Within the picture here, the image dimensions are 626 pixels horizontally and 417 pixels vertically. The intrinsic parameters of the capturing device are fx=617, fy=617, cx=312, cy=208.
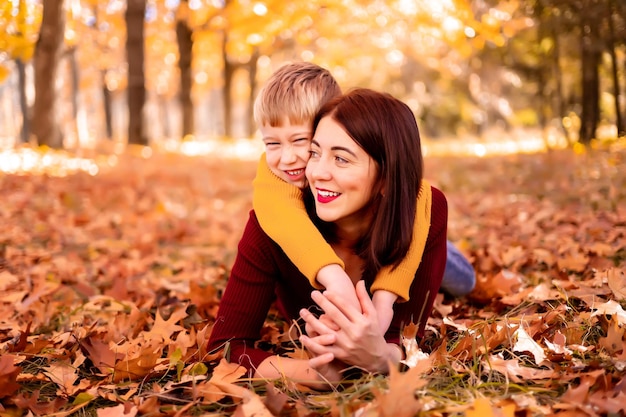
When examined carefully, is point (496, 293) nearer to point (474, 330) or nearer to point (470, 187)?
point (474, 330)

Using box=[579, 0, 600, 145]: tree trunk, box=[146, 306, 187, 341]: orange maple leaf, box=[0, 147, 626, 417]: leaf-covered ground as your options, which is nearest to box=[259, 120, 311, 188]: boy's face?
box=[0, 147, 626, 417]: leaf-covered ground

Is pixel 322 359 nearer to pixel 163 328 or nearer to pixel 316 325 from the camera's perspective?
pixel 316 325

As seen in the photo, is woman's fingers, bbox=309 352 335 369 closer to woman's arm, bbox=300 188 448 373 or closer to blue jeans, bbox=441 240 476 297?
woman's arm, bbox=300 188 448 373

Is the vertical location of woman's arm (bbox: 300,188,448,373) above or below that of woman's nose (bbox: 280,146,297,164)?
below

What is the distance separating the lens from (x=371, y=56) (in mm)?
24547

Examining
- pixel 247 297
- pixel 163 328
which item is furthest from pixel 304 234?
pixel 163 328

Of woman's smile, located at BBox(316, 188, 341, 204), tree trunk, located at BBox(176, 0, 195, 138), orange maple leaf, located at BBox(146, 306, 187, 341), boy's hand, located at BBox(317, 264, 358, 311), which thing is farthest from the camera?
tree trunk, located at BBox(176, 0, 195, 138)

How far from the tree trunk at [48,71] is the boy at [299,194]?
27.0 ft

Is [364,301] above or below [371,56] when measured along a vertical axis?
below

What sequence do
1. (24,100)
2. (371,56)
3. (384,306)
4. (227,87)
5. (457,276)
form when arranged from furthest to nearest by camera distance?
(371,56), (24,100), (227,87), (457,276), (384,306)

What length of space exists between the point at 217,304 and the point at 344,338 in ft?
5.45

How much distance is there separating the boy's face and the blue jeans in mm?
1069

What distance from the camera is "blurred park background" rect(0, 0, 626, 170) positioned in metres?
9.12

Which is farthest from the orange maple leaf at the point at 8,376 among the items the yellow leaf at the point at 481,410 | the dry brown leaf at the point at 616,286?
the dry brown leaf at the point at 616,286
